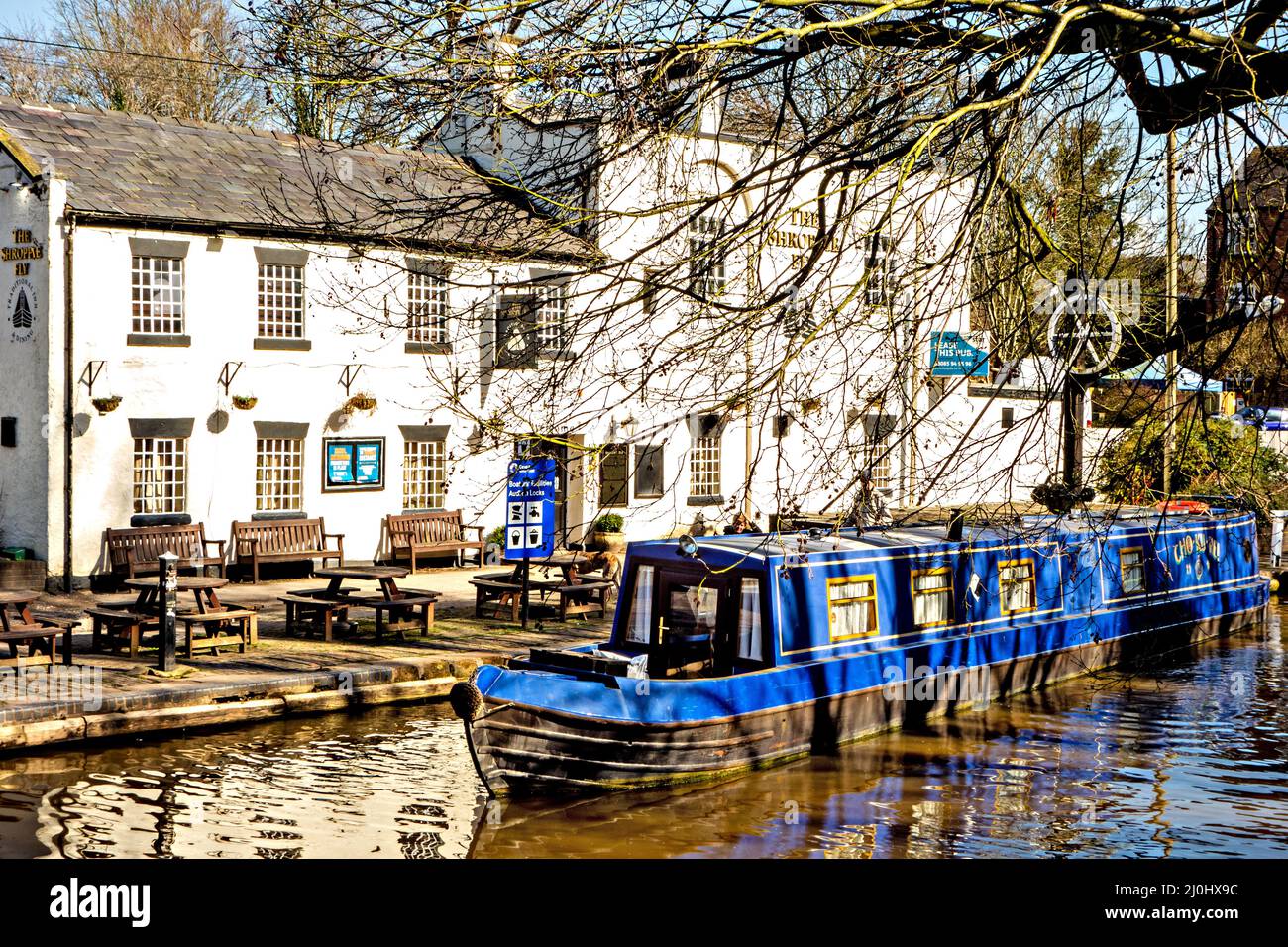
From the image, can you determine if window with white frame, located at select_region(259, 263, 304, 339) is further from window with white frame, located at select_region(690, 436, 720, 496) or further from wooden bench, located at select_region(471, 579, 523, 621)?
window with white frame, located at select_region(690, 436, 720, 496)

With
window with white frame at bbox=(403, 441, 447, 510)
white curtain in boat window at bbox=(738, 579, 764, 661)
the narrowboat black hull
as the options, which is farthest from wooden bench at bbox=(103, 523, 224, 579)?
the narrowboat black hull

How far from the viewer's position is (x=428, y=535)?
2477 cm

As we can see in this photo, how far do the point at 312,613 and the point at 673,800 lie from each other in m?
7.15

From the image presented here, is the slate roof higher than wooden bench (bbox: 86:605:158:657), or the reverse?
the slate roof

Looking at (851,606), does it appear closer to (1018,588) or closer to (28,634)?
(1018,588)

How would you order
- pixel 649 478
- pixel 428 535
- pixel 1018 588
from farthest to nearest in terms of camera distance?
1. pixel 649 478
2. pixel 428 535
3. pixel 1018 588

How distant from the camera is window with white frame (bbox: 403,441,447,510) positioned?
2494 centimetres

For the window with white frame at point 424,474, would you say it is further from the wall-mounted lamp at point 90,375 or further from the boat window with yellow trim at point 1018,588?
the boat window with yellow trim at point 1018,588

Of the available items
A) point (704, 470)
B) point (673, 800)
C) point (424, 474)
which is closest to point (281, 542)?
point (424, 474)

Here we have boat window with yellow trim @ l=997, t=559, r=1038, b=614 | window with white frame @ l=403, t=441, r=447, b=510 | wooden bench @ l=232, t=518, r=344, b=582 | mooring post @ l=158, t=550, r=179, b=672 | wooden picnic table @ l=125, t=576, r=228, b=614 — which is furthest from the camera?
window with white frame @ l=403, t=441, r=447, b=510

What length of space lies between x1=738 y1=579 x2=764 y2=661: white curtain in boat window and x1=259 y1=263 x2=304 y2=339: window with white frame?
1178cm

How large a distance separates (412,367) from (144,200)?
5.28 meters
